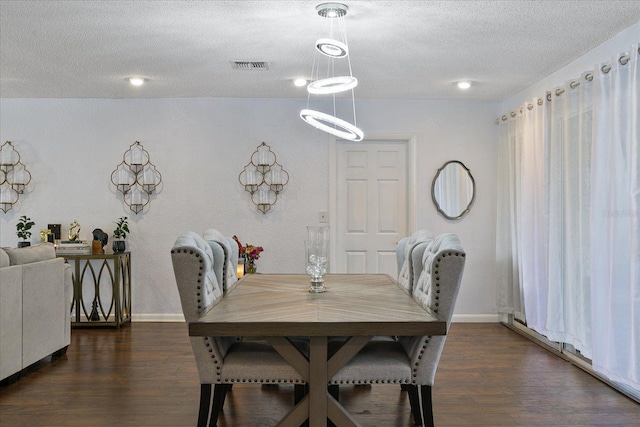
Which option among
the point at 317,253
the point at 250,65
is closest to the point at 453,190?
the point at 250,65

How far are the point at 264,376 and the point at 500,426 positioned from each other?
4.43 ft

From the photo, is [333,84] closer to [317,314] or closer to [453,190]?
[317,314]

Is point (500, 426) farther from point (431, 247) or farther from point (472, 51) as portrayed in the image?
point (472, 51)

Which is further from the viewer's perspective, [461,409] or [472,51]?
[472,51]

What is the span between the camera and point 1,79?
5020mm

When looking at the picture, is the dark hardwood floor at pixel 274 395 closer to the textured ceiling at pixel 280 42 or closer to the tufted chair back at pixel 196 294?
the tufted chair back at pixel 196 294

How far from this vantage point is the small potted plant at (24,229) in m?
5.64

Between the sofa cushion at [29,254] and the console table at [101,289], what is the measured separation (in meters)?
1.08

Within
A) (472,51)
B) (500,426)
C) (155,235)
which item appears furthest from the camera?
(155,235)

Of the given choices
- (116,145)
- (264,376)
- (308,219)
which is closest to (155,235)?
(116,145)

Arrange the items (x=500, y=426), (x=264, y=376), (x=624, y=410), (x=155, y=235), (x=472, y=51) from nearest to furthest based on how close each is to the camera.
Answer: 1. (x=264, y=376)
2. (x=500, y=426)
3. (x=624, y=410)
4. (x=472, y=51)
5. (x=155, y=235)

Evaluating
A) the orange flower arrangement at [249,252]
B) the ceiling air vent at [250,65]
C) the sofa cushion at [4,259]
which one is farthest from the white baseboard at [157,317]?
the ceiling air vent at [250,65]

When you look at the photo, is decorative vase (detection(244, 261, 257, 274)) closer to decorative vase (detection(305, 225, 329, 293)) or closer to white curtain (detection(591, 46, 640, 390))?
decorative vase (detection(305, 225, 329, 293))

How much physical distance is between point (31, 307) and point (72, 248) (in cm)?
169
